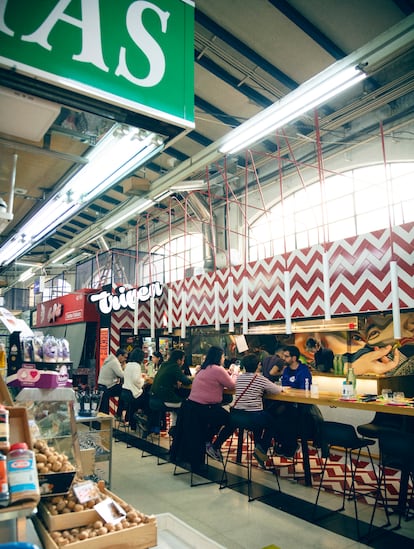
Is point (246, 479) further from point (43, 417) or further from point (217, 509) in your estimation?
point (43, 417)

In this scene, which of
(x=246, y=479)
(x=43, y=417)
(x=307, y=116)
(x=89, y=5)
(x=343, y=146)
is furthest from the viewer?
(x=343, y=146)

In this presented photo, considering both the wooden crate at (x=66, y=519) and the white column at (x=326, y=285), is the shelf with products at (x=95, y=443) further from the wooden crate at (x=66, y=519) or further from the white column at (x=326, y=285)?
the white column at (x=326, y=285)

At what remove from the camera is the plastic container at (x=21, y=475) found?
1.71 meters

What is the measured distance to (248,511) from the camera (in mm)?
4406

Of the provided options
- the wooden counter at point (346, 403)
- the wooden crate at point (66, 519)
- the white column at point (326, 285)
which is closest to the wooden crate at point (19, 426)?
the wooden crate at point (66, 519)

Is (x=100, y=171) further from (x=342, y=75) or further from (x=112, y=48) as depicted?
(x=342, y=75)

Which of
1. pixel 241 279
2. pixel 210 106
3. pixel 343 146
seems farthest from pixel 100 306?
pixel 343 146

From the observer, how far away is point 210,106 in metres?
8.91

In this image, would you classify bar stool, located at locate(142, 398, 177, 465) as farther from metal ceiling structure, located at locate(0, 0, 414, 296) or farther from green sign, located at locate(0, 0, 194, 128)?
green sign, located at locate(0, 0, 194, 128)

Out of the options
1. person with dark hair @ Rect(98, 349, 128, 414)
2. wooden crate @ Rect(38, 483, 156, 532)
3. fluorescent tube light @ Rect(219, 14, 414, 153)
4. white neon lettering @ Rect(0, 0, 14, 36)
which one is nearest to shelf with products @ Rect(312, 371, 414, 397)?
person with dark hair @ Rect(98, 349, 128, 414)

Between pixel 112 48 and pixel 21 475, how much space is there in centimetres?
184

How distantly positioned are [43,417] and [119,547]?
1350 mm

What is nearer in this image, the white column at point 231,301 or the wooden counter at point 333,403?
the wooden counter at point 333,403

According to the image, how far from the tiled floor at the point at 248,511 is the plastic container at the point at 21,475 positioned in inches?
95.6
